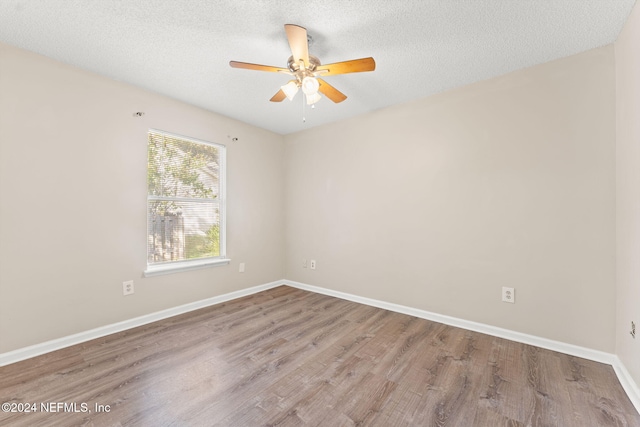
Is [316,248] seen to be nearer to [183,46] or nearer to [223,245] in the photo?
[223,245]

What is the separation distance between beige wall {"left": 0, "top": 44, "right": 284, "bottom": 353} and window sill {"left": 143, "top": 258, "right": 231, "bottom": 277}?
76 millimetres

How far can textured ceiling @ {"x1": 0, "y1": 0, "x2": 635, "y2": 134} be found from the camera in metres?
1.61

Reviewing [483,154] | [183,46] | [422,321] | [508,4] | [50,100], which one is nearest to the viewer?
[508,4]

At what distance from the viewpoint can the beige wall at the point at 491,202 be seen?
77.9 inches

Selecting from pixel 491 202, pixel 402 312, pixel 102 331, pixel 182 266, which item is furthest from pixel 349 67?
pixel 102 331

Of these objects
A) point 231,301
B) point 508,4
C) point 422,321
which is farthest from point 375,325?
point 508,4

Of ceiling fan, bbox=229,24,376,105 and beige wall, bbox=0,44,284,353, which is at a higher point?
ceiling fan, bbox=229,24,376,105

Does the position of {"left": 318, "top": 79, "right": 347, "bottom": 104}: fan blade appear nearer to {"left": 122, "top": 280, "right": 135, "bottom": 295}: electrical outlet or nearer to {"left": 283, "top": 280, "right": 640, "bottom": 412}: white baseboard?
{"left": 283, "top": 280, "right": 640, "bottom": 412}: white baseboard

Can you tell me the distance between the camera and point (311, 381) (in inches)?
67.7

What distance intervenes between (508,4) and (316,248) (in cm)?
302

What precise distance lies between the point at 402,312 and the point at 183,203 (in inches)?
109

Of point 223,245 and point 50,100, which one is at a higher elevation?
point 50,100

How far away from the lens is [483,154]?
2.45 metres

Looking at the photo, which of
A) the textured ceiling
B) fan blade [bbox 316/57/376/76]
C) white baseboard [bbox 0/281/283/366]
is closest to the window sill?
white baseboard [bbox 0/281/283/366]
